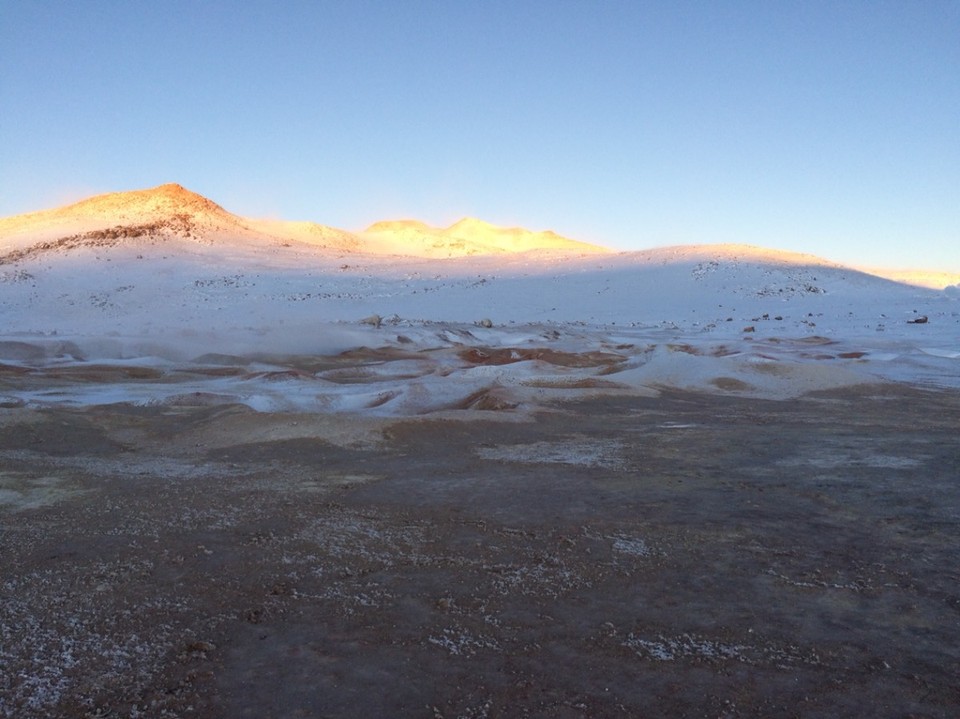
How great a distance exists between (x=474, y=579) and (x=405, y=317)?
17625 mm

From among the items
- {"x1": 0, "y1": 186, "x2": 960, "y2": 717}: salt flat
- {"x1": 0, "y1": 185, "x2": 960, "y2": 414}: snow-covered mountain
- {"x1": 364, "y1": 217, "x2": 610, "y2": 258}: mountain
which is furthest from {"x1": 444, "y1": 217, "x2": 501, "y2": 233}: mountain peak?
{"x1": 0, "y1": 186, "x2": 960, "y2": 717}: salt flat

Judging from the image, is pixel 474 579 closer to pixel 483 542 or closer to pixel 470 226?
pixel 483 542

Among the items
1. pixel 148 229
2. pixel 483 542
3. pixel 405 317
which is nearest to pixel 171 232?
pixel 148 229

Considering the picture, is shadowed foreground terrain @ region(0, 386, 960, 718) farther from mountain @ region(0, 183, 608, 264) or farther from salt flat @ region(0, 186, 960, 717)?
mountain @ region(0, 183, 608, 264)

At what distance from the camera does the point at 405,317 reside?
1975 cm

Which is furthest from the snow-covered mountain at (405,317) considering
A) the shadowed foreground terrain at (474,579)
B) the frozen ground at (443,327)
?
the shadowed foreground terrain at (474,579)

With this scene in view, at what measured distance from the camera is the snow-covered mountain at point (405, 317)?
7.32 m

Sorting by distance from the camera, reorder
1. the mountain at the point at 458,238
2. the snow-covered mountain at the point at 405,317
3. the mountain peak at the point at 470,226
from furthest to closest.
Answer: the mountain peak at the point at 470,226 → the mountain at the point at 458,238 → the snow-covered mountain at the point at 405,317

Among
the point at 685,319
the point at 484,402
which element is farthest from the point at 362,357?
the point at 685,319

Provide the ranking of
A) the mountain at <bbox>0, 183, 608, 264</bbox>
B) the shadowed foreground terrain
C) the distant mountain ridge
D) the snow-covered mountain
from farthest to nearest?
the mountain at <bbox>0, 183, 608, 264</bbox> < the distant mountain ridge < the snow-covered mountain < the shadowed foreground terrain

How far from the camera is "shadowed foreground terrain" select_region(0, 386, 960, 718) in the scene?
1683mm

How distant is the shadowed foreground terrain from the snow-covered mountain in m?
2.09

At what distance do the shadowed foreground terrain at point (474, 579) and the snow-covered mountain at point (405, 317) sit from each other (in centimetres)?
209

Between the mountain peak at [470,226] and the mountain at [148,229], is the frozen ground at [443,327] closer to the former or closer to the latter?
the mountain at [148,229]
